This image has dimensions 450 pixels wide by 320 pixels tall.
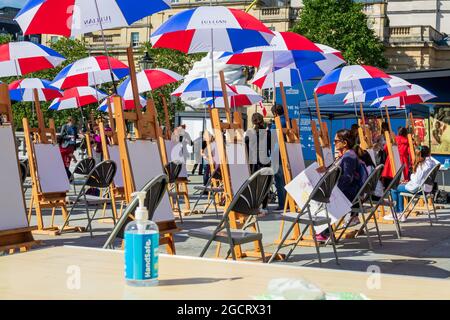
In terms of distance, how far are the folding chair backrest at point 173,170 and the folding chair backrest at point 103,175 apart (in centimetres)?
191

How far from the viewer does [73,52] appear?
60875 mm

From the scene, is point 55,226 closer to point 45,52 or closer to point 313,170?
point 45,52

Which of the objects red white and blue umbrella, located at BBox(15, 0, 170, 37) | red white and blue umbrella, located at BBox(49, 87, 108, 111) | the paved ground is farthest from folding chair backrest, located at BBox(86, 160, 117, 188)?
red white and blue umbrella, located at BBox(49, 87, 108, 111)

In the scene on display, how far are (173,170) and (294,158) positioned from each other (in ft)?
10.9

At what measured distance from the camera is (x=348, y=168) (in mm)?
10500

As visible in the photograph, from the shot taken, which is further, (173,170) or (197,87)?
(197,87)

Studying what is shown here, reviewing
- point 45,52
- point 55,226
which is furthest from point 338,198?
point 45,52

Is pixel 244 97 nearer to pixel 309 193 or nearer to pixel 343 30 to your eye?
pixel 309 193

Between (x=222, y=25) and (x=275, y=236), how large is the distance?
137 inches

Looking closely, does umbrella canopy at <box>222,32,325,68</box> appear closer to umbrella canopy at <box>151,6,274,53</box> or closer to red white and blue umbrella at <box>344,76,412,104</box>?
umbrella canopy at <box>151,6,274,53</box>

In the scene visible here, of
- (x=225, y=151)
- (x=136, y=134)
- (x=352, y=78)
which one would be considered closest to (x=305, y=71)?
(x=352, y=78)

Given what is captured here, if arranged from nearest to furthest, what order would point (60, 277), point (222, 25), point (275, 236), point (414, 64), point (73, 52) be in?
point (60, 277), point (222, 25), point (275, 236), point (73, 52), point (414, 64)

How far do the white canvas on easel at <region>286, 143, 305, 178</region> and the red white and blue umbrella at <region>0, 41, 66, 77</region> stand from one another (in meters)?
4.53
